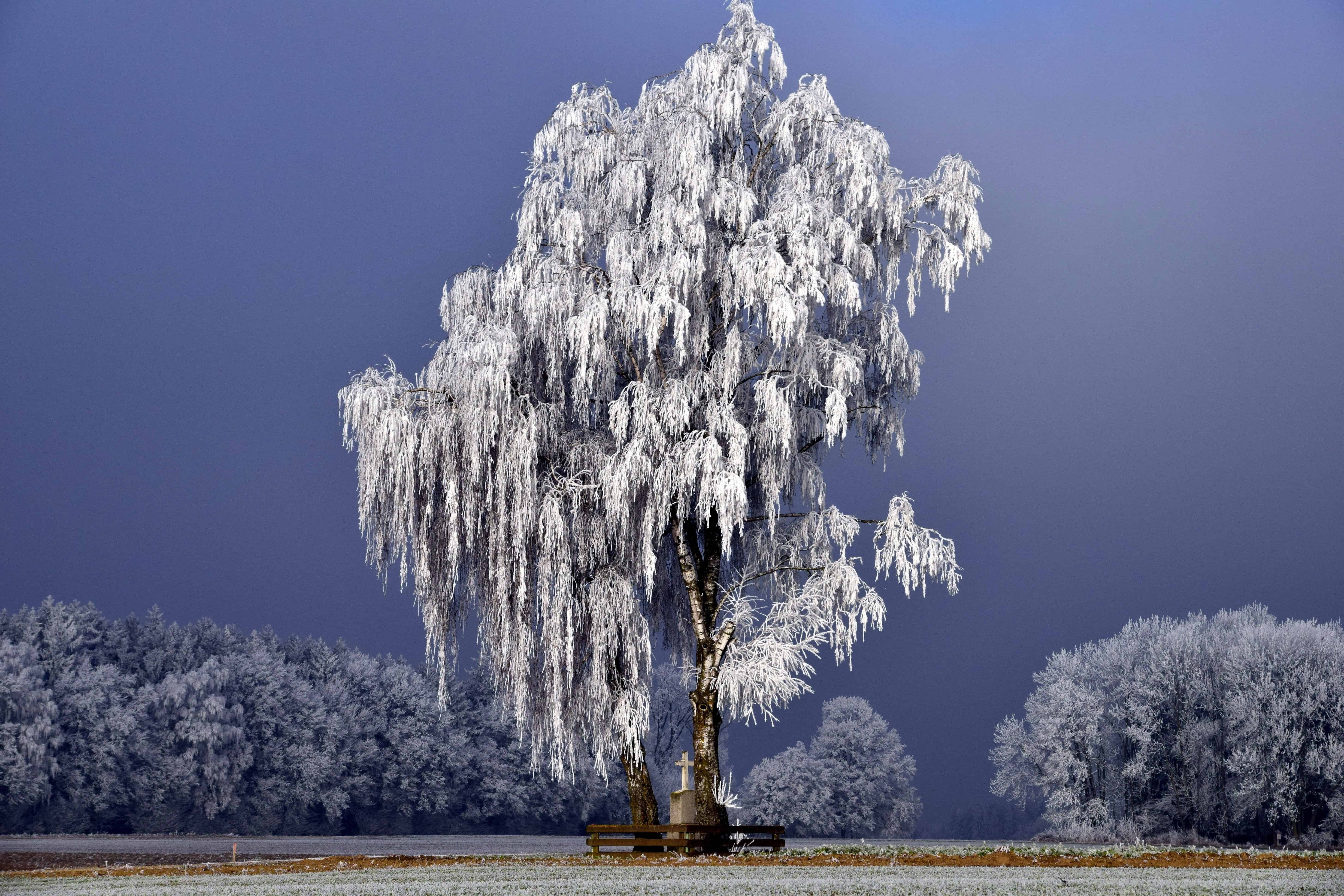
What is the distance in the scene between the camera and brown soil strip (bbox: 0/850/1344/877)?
16250mm

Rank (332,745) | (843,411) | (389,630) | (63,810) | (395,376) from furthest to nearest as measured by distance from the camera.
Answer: (389,630) < (332,745) < (63,810) < (395,376) < (843,411)

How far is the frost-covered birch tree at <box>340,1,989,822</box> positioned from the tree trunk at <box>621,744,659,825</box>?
8 centimetres

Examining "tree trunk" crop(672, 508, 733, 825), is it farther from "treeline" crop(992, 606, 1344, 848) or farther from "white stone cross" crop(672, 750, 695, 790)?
"treeline" crop(992, 606, 1344, 848)

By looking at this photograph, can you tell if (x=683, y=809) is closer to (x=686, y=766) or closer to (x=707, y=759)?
(x=686, y=766)

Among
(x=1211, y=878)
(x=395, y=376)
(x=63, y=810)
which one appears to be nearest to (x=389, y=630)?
(x=63, y=810)

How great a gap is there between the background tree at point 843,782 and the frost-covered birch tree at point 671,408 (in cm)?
3933

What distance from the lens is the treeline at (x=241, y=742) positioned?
4203 centimetres

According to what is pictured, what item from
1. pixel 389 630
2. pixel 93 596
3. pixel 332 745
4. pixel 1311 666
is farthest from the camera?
pixel 389 630

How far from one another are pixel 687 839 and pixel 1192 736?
30.4 metres

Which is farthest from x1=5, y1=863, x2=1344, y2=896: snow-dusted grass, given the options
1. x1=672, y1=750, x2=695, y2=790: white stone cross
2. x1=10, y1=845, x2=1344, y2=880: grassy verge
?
x1=672, y1=750, x2=695, y2=790: white stone cross

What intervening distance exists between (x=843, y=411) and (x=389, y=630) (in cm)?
7960

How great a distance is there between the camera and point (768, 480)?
18.9m

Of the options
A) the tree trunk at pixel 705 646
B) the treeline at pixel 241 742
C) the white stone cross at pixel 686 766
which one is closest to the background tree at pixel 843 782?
the treeline at pixel 241 742

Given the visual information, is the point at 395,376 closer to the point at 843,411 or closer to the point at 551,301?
the point at 551,301
